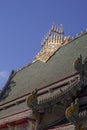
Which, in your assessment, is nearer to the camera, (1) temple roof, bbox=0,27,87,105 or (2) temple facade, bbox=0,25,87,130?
(2) temple facade, bbox=0,25,87,130

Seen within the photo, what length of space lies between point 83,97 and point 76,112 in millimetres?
2027

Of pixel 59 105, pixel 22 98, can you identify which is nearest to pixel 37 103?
pixel 59 105

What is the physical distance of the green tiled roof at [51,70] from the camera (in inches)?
702

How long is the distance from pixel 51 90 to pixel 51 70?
310 cm

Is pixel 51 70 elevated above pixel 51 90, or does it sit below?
above

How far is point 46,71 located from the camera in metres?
20.2

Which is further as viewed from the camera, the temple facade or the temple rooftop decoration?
the temple rooftop decoration

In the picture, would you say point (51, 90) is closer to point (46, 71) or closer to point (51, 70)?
point (51, 70)

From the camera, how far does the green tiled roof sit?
58.5ft

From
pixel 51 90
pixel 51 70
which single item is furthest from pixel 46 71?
pixel 51 90

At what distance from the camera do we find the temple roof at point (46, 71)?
58.6 feet

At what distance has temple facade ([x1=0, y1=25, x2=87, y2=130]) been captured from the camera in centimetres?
1381

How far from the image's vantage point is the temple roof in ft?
58.6

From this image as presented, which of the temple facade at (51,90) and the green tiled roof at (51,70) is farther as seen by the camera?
the green tiled roof at (51,70)
